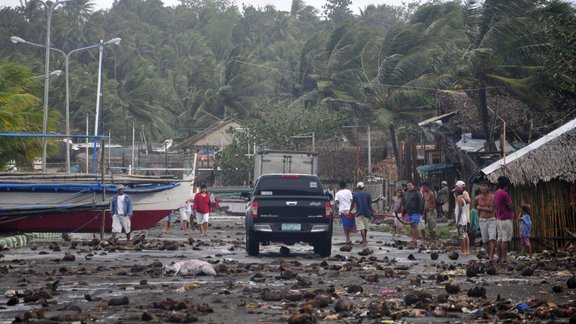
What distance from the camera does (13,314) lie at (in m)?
12.1

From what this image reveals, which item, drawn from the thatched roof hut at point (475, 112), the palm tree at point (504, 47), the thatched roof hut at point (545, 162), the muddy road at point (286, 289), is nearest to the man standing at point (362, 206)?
the muddy road at point (286, 289)

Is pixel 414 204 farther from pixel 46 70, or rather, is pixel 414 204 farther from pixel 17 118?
pixel 46 70

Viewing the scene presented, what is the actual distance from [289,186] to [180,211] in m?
13.7

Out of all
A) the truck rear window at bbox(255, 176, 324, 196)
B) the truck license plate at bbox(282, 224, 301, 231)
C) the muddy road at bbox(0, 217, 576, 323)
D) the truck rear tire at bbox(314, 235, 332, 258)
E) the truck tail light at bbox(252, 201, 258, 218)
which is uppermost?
the truck rear window at bbox(255, 176, 324, 196)

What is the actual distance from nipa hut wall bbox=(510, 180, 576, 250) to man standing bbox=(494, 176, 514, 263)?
3.43 m

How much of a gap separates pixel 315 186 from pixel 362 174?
34237 millimetres

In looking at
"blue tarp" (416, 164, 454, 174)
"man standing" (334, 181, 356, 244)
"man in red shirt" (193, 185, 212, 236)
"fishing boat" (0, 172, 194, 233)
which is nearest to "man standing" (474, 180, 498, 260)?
"man standing" (334, 181, 356, 244)

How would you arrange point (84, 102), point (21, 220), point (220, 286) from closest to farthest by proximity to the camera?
point (220, 286)
point (21, 220)
point (84, 102)

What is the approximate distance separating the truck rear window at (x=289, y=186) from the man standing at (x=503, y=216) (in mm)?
5383

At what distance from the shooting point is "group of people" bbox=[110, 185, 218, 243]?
27.8 metres

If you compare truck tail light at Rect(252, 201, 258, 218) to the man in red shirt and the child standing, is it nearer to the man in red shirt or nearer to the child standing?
the child standing

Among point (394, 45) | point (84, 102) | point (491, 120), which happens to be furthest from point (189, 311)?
point (84, 102)

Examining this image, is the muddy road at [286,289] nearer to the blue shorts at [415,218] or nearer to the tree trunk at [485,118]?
the blue shorts at [415,218]

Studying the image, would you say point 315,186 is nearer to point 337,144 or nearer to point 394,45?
point 394,45
